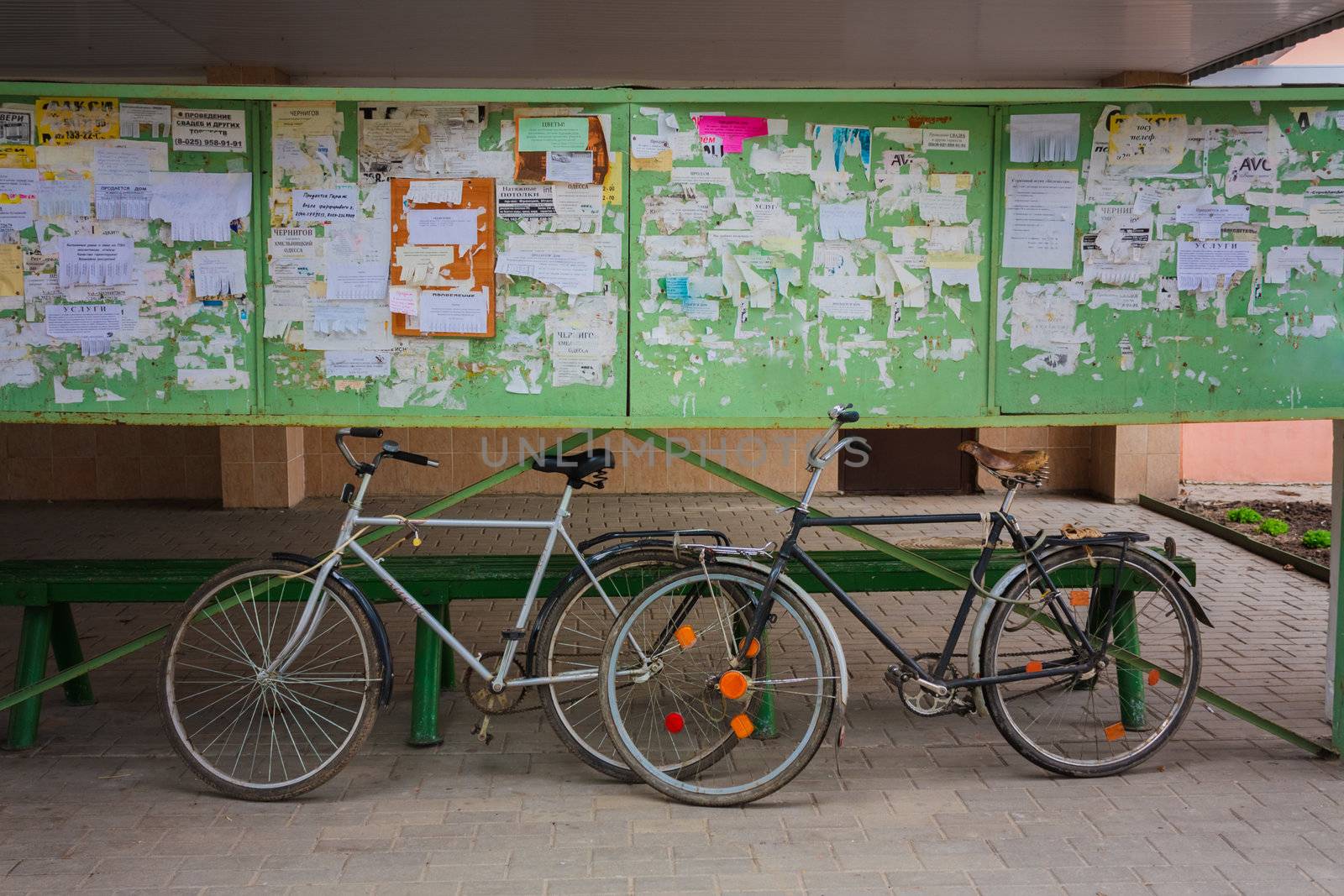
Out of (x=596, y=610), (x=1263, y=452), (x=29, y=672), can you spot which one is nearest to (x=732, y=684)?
(x=596, y=610)

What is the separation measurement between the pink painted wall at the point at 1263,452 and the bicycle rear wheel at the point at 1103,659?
23.2 feet

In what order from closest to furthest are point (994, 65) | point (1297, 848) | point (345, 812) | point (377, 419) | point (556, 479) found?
1. point (1297, 848)
2. point (345, 812)
3. point (377, 419)
4. point (994, 65)
5. point (556, 479)

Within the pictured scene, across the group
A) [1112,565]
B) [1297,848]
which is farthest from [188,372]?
[1297,848]

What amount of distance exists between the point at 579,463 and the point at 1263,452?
9.10 m

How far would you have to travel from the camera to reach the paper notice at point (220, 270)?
4.32m

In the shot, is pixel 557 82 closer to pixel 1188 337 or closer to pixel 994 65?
pixel 994 65

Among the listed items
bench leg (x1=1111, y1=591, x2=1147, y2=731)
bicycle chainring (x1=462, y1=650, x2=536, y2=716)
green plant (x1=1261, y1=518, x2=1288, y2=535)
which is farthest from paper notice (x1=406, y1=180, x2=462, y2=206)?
green plant (x1=1261, y1=518, x2=1288, y2=535)

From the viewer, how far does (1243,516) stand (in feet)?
31.6

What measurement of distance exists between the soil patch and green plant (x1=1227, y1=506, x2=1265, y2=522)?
1.7 inches

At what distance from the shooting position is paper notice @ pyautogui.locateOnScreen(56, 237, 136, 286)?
431 centimetres

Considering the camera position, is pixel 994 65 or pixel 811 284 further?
pixel 994 65

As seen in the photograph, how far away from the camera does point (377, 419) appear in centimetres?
439

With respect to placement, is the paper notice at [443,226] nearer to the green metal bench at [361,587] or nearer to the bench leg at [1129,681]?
the green metal bench at [361,587]

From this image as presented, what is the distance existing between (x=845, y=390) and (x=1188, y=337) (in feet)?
4.14
